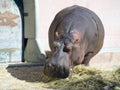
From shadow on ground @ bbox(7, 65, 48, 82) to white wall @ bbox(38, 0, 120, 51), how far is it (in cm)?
77

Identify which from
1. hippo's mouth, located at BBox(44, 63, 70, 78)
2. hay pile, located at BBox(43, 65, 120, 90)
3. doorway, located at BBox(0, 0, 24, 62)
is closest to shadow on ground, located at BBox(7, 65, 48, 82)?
hay pile, located at BBox(43, 65, 120, 90)

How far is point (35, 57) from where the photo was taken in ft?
29.1

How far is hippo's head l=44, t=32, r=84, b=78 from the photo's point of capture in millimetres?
6141

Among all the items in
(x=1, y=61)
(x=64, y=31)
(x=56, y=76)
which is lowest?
(x=1, y=61)

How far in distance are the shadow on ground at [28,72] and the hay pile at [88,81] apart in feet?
1.50

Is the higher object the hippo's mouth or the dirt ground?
the hippo's mouth

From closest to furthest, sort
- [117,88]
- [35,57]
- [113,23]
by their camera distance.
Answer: [117,88] → [35,57] → [113,23]

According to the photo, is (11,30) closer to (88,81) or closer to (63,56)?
(63,56)

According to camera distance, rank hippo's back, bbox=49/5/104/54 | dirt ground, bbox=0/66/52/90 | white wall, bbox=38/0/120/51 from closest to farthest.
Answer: dirt ground, bbox=0/66/52/90 < hippo's back, bbox=49/5/104/54 < white wall, bbox=38/0/120/51

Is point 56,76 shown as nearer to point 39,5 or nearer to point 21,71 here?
point 21,71

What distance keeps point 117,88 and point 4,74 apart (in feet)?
7.99

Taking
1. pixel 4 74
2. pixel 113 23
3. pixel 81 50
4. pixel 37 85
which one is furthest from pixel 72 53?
pixel 113 23

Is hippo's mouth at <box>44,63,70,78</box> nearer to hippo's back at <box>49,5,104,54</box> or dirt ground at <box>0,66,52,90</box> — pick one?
dirt ground at <box>0,66,52,90</box>

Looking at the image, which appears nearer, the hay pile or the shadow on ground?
the hay pile
